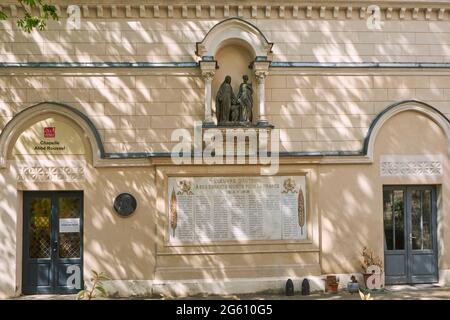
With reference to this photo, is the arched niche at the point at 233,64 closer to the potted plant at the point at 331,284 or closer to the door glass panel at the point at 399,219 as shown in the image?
the door glass panel at the point at 399,219

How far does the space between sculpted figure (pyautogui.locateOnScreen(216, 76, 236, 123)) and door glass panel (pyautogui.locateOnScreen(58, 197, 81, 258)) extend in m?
3.69

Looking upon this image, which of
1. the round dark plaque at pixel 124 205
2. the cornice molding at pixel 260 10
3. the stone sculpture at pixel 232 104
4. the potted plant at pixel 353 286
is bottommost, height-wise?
the potted plant at pixel 353 286

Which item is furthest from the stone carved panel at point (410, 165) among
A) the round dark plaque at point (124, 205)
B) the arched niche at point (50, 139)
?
the arched niche at point (50, 139)

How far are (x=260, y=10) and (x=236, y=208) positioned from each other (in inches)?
172

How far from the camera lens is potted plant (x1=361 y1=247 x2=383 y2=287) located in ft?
33.1

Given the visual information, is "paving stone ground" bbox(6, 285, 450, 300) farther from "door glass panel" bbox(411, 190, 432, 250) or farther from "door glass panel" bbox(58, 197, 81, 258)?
"door glass panel" bbox(411, 190, 432, 250)

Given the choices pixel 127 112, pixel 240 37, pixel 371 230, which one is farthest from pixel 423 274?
pixel 127 112

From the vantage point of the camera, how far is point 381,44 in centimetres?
1064

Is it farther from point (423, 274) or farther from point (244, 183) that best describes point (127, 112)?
point (423, 274)

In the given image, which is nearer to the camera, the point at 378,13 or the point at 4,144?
the point at 4,144

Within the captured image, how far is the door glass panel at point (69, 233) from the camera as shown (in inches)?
397

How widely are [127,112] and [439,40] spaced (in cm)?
720

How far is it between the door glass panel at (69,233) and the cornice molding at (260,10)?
4232mm

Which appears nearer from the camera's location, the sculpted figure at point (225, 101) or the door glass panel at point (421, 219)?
the sculpted figure at point (225, 101)
